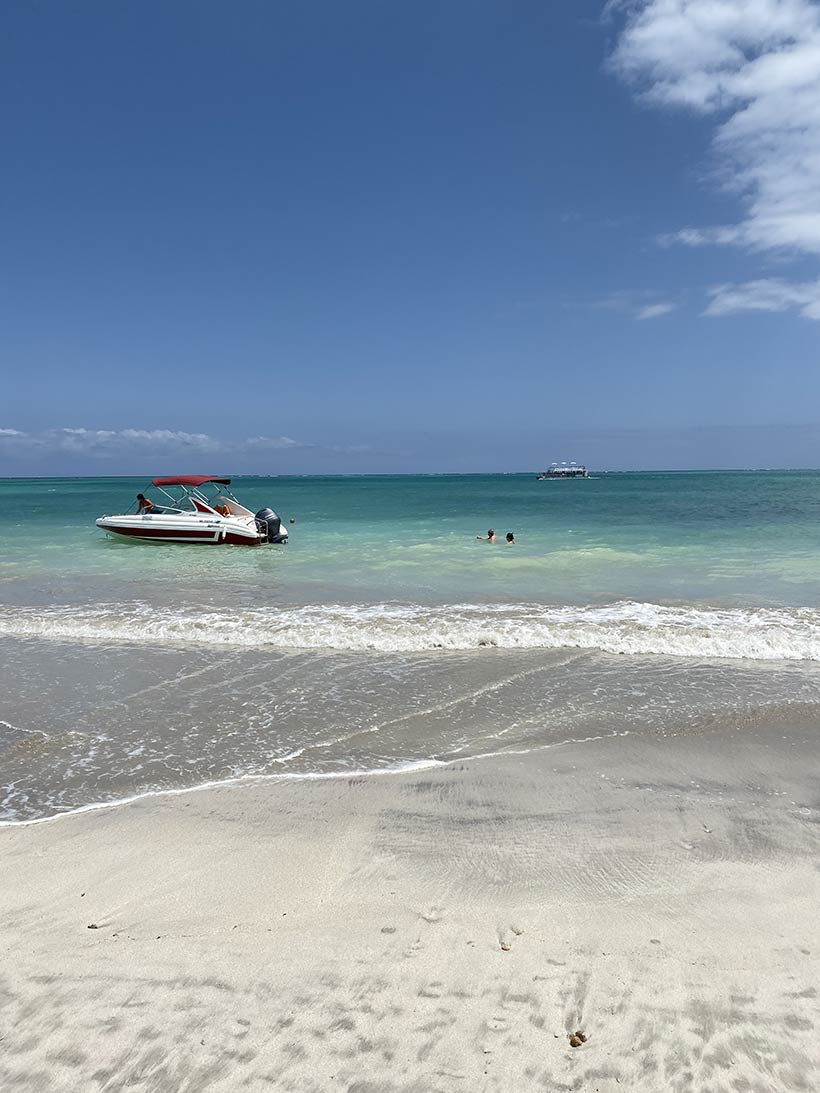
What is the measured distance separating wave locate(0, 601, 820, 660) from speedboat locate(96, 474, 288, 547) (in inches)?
469

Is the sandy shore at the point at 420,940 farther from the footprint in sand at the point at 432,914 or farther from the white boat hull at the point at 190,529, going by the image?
the white boat hull at the point at 190,529

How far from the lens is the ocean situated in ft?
21.5

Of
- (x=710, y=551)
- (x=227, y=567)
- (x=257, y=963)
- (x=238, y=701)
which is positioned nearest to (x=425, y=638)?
(x=238, y=701)

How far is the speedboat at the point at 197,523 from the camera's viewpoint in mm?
25406

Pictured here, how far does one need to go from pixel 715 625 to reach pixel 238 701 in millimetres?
8511

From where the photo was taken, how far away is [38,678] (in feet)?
29.6

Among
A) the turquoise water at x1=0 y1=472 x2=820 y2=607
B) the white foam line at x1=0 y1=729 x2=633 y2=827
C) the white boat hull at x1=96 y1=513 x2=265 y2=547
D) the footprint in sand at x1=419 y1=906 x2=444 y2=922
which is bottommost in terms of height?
the white foam line at x1=0 y1=729 x2=633 y2=827

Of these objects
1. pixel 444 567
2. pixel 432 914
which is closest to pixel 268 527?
pixel 444 567

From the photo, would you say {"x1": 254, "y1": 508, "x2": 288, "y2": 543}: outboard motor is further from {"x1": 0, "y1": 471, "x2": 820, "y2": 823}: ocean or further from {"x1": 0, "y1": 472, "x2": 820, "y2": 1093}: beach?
{"x1": 0, "y1": 472, "x2": 820, "y2": 1093}: beach

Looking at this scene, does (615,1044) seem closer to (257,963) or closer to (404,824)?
(257,963)

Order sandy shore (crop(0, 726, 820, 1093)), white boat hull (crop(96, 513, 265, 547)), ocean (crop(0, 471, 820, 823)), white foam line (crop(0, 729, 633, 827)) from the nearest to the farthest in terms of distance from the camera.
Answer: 1. sandy shore (crop(0, 726, 820, 1093))
2. white foam line (crop(0, 729, 633, 827))
3. ocean (crop(0, 471, 820, 823))
4. white boat hull (crop(96, 513, 265, 547))

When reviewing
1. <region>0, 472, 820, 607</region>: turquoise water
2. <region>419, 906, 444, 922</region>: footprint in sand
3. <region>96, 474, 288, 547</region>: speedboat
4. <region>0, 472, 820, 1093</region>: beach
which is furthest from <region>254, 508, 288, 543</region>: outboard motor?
<region>419, 906, 444, 922</region>: footprint in sand

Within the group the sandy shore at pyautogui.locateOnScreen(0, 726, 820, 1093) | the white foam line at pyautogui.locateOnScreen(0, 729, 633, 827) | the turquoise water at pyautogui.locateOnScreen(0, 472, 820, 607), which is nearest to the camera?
the sandy shore at pyautogui.locateOnScreen(0, 726, 820, 1093)

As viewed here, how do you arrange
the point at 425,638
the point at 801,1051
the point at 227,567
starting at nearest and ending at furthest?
1. the point at 801,1051
2. the point at 425,638
3. the point at 227,567
